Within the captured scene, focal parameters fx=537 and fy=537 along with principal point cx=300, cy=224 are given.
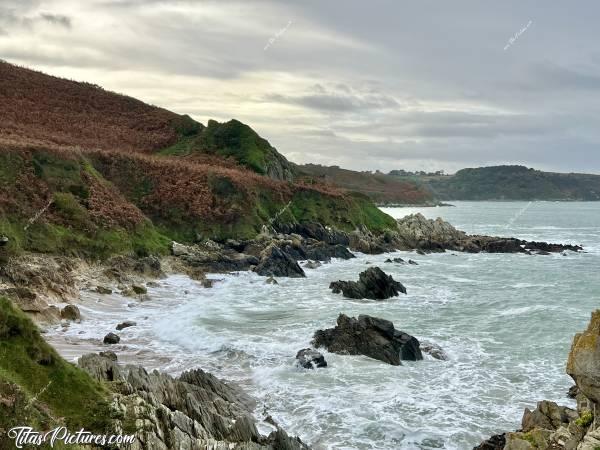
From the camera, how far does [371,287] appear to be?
44562 millimetres

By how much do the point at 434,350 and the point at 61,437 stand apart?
2121cm

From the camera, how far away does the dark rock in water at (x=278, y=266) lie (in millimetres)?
52219

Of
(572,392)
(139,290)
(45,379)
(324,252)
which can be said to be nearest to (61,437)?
(45,379)

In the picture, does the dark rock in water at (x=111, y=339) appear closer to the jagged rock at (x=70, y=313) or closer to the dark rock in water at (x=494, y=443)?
the jagged rock at (x=70, y=313)

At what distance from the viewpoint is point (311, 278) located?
52.6m

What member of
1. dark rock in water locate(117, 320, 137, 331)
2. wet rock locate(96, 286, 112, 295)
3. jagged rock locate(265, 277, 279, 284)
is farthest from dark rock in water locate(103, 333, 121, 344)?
jagged rock locate(265, 277, 279, 284)

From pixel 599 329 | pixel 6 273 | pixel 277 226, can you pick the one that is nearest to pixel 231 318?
pixel 6 273

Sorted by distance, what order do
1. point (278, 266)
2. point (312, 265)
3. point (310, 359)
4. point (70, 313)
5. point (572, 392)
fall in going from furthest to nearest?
point (312, 265)
point (278, 266)
point (70, 313)
point (310, 359)
point (572, 392)

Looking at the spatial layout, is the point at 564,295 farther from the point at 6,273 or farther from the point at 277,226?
the point at 6,273

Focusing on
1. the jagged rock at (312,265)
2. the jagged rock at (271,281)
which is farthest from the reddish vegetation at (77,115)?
the jagged rock at (271,281)

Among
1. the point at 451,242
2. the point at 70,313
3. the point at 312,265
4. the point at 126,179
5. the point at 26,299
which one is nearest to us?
the point at 26,299

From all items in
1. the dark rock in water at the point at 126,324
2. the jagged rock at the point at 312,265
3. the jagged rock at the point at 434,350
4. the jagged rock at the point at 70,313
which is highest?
the jagged rock at the point at 312,265

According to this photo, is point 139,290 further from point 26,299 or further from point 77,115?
point 77,115

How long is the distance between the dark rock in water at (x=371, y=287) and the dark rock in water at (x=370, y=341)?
14.2 metres
